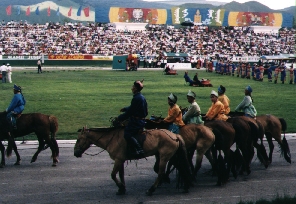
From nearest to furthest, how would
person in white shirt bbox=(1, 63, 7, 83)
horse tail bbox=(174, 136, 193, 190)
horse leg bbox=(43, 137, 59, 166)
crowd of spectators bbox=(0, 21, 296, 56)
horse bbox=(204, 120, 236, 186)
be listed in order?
horse tail bbox=(174, 136, 193, 190), horse bbox=(204, 120, 236, 186), horse leg bbox=(43, 137, 59, 166), person in white shirt bbox=(1, 63, 7, 83), crowd of spectators bbox=(0, 21, 296, 56)

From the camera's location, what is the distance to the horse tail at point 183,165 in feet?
38.5

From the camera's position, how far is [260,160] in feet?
48.0

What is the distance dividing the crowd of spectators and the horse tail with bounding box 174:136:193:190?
67.7 m

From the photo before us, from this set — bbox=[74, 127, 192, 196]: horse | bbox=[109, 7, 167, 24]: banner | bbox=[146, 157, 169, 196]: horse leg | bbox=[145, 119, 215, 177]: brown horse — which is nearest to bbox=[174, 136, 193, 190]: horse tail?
bbox=[74, 127, 192, 196]: horse

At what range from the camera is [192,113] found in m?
13.3

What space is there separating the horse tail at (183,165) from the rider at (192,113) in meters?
1.53

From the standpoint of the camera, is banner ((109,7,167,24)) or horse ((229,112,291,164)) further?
banner ((109,7,167,24))

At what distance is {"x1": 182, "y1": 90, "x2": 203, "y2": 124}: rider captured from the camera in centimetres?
1332

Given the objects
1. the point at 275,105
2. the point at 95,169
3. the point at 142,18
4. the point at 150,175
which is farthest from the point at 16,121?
the point at 142,18

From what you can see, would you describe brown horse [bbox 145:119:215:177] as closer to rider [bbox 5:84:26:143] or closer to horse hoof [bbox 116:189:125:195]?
horse hoof [bbox 116:189:125:195]

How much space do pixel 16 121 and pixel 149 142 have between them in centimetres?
508

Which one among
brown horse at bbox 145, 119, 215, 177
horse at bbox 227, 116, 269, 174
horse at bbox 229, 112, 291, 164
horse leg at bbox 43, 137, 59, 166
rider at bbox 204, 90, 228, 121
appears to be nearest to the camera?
brown horse at bbox 145, 119, 215, 177

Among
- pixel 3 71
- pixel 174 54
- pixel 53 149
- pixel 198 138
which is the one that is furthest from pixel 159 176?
pixel 174 54

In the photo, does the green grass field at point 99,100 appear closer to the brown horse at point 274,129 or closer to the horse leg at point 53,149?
the horse leg at point 53,149
